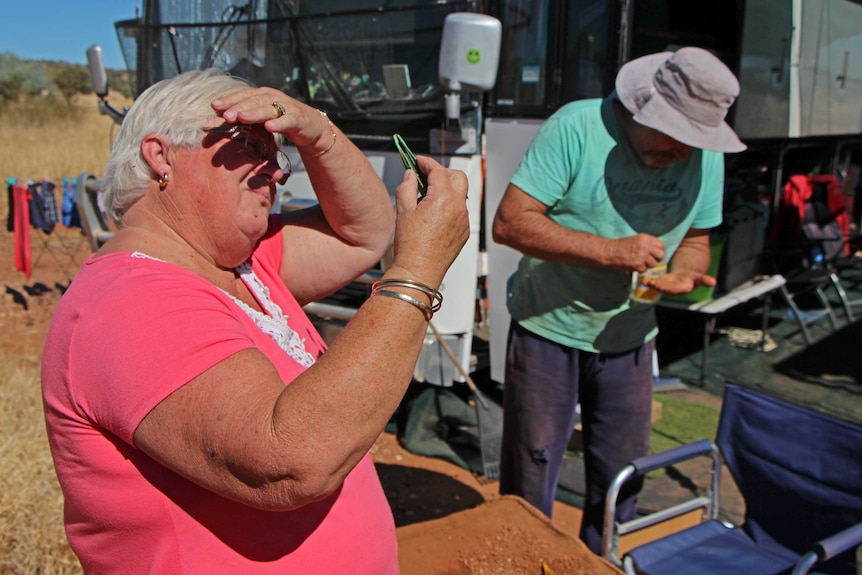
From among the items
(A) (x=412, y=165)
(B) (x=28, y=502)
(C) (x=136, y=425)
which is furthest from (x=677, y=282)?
(B) (x=28, y=502)

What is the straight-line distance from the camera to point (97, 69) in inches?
202

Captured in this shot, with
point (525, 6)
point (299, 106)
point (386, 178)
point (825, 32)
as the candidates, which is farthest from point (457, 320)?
point (825, 32)

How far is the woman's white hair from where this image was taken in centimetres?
130

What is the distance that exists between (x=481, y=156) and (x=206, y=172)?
296 centimetres

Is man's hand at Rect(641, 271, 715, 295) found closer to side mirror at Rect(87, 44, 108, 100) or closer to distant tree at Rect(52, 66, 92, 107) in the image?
side mirror at Rect(87, 44, 108, 100)

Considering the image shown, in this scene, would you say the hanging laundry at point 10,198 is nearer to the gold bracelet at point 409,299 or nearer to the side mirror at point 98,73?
the side mirror at point 98,73

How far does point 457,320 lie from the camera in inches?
164

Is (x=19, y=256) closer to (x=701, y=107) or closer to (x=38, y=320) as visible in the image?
(x=38, y=320)

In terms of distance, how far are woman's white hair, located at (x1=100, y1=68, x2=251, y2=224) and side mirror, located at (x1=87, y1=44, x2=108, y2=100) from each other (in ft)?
14.0

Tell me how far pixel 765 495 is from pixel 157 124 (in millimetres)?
2544

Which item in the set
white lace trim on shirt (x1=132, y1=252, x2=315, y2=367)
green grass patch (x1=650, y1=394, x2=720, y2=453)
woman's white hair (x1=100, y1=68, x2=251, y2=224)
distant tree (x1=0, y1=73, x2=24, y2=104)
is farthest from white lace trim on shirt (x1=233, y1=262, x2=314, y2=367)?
distant tree (x1=0, y1=73, x2=24, y2=104)

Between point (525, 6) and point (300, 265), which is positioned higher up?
point (525, 6)

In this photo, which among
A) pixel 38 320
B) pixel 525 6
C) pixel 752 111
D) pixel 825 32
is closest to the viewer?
pixel 525 6

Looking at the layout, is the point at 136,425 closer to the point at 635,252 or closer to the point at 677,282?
the point at 635,252
